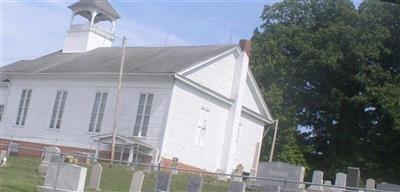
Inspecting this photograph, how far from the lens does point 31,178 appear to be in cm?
2159

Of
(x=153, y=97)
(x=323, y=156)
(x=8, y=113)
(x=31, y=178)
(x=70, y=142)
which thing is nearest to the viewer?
Result: (x=31, y=178)

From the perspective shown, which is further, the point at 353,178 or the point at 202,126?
the point at 202,126

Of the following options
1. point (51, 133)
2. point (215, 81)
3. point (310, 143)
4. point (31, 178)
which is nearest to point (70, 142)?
point (51, 133)

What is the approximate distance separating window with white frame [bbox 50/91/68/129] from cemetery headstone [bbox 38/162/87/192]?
19825mm

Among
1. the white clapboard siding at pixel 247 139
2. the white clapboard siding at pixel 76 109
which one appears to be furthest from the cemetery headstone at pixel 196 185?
the white clapboard siding at pixel 247 139

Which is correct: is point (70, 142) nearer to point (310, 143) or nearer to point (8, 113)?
point (8, 113)

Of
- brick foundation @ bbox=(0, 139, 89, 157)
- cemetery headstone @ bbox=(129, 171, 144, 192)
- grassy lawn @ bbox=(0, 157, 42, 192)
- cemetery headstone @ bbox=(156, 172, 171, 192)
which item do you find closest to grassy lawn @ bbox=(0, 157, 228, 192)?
grassy lawn @ bbox=(0, 157, 42, 192)

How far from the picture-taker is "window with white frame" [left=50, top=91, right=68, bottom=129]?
37938 millimetres

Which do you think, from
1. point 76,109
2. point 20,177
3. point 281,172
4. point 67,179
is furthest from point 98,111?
point 67,179

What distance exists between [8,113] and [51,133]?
4849mm

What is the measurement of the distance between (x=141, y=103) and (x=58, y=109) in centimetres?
623

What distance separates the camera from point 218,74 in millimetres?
36438

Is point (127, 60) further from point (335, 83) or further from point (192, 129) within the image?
point (335, 83)

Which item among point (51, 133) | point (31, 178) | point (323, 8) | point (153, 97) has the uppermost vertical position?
point (323, 8)
